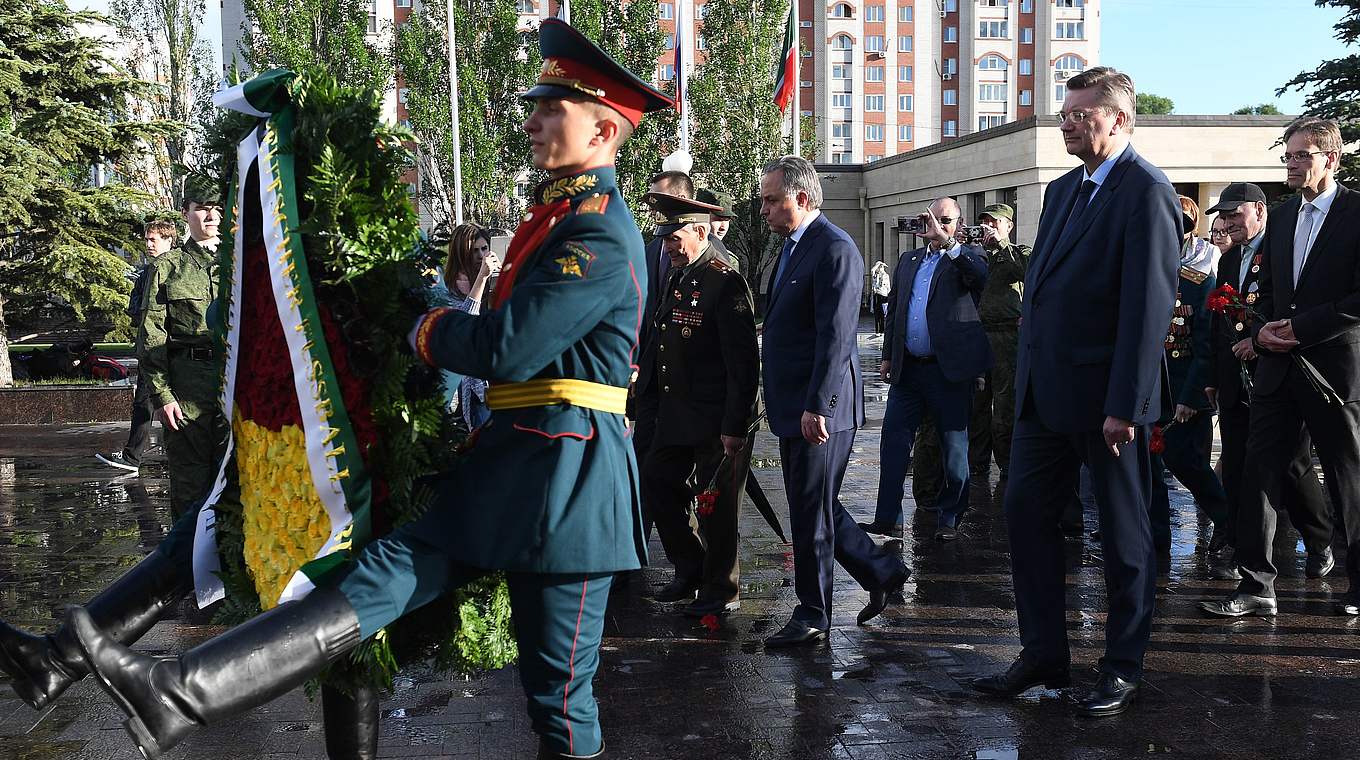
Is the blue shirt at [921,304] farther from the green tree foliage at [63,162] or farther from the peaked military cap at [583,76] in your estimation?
the green tree foliage at [63,162]

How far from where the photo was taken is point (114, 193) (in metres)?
18.3

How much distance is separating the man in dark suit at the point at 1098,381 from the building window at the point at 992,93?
287ft

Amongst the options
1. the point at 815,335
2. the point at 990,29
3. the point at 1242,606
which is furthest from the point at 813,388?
the point at 990,29

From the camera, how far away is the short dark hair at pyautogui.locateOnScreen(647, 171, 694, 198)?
6.39 metres

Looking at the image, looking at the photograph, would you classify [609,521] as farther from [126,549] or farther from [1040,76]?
[1040,76]

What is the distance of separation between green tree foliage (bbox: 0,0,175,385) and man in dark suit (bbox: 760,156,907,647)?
14.5m

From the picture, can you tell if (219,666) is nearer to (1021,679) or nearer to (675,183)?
(1021,679)

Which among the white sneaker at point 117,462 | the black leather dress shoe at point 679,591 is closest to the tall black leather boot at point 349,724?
the black leather dress shoe at point 679,591

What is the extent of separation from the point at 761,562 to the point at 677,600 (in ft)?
3.07

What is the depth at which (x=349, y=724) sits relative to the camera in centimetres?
333

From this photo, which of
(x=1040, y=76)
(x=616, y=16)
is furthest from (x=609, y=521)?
(x=1040, y=76)

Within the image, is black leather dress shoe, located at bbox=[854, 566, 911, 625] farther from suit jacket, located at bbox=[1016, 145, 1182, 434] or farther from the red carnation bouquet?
the red carnation bouquet

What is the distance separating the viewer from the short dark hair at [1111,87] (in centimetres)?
449

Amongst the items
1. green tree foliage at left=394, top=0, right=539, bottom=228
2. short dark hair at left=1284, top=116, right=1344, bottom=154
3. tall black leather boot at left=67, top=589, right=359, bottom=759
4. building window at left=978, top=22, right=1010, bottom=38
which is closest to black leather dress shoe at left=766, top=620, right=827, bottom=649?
tall black leather boot at left=67, top=589, right=359, bottom=759
